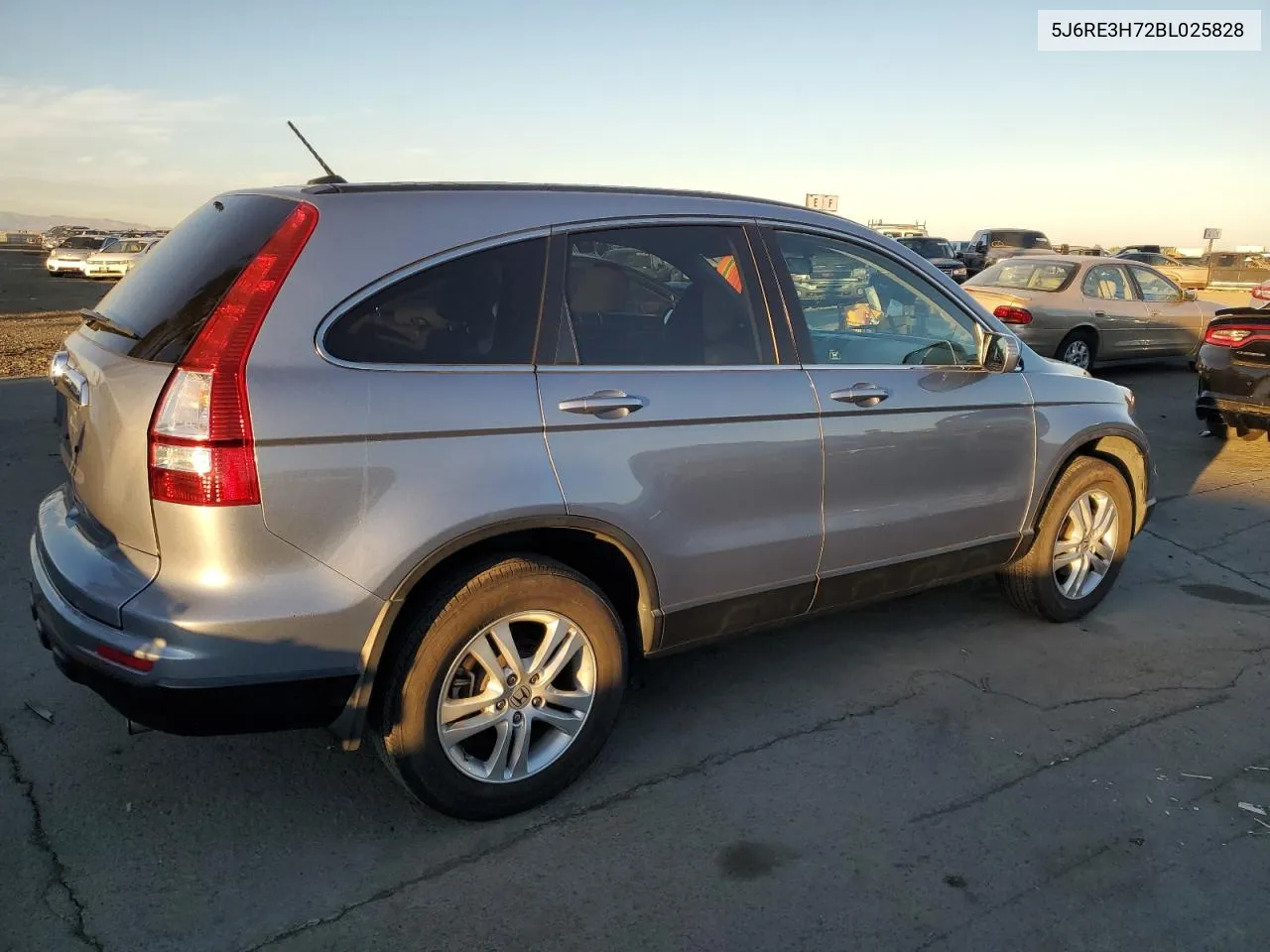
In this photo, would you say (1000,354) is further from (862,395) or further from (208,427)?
(208,427)

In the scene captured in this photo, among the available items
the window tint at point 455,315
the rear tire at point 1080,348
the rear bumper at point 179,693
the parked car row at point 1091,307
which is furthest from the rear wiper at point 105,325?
the rear tire at point 1080,348

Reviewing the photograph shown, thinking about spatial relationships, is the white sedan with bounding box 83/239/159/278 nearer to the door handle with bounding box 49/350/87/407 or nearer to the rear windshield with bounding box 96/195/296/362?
the door handle with bounding box 49/350/87/407

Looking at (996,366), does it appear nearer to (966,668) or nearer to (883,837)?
(966,668)

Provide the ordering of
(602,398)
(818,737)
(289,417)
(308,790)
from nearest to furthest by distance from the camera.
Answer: (289,417), (602,398), (308,790), (818,737)

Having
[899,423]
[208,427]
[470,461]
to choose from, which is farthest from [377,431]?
[899,423]

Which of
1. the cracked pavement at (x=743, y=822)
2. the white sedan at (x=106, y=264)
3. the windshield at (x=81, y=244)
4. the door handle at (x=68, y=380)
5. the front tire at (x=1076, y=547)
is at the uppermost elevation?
the windshield at (x=81, y=244)

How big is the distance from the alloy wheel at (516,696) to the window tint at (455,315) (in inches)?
31.6

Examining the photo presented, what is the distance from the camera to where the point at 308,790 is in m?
3.12

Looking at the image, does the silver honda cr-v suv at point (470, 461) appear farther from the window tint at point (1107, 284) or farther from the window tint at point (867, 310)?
the window tint at point (1107, 284)

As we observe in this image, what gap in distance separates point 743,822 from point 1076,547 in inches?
96.3

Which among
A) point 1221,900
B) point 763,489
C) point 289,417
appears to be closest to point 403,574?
point 289,417

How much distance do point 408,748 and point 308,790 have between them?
A: 62 cm

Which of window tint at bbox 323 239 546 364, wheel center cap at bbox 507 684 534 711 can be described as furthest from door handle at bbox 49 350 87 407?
wheel center cap at bbox 507 684 534 711

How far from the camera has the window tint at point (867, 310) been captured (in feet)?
11.8
